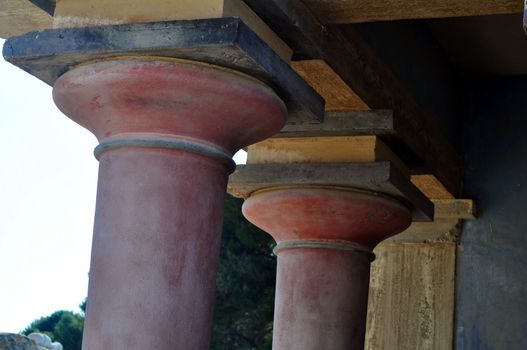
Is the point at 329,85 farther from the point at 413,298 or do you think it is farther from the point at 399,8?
the point at 413,298

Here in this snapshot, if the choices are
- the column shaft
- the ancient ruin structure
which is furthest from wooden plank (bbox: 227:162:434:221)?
the column shaft

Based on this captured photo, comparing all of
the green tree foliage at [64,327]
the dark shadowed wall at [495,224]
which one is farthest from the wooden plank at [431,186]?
the green tree foliage at [64,327]

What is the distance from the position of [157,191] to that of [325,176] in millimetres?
2493

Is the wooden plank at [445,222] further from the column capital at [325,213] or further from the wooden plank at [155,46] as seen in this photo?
the wooden plank at [155,46]

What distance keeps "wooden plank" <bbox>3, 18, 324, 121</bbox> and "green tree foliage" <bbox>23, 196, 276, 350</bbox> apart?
46.2 ft

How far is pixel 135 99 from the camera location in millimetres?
5508

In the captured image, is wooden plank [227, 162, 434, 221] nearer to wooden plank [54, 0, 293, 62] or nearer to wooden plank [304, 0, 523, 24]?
wooden plank [304, 0, 523, 24]

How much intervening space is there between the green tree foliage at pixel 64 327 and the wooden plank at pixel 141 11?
22.9m

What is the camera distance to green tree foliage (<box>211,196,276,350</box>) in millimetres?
19812

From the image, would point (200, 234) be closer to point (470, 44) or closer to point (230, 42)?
point (230, 42)

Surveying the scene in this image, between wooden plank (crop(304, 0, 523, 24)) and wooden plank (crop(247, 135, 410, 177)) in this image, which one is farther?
wooden plank (crop(247, 135, 410, 177))

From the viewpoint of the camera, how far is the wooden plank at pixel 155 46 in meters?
5.32

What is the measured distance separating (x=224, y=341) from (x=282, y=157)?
1268 cm

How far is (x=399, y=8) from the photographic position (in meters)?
6.12
